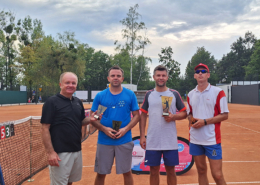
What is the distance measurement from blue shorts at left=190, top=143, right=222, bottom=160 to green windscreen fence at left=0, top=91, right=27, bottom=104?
40.1 meters

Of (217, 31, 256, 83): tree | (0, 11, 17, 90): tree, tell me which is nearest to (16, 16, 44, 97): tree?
(0, 11, 17, 90): tree

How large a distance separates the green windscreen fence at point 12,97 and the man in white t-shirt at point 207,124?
40101mm

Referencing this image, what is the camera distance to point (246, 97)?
125ft

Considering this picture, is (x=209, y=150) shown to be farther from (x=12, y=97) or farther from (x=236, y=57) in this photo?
(x=236, y=57)

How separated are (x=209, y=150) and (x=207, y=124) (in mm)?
368

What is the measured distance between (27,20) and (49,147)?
54.0 m

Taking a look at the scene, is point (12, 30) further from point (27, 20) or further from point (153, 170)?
point (153, 170)

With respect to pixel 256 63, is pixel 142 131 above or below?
below

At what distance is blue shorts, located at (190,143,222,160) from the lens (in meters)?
3.26

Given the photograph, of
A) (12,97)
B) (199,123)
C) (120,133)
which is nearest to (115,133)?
(120,133)

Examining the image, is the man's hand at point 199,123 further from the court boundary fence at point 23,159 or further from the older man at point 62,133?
the court boundary fence at point 23,159

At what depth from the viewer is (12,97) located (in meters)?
40.2

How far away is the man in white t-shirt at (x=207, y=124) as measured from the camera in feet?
10.7

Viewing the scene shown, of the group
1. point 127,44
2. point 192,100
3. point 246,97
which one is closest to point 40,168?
point 192,100
